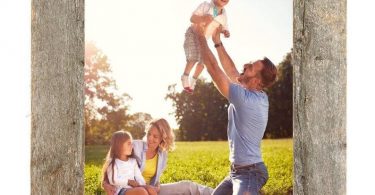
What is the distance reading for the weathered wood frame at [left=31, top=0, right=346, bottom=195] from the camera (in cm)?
485

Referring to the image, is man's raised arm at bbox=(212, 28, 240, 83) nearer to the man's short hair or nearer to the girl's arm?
the man's short hair

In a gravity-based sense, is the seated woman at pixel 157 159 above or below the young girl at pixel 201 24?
below

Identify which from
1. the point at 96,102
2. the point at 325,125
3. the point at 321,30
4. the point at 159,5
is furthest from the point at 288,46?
the point at 96,102

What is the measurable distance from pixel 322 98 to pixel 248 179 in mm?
774

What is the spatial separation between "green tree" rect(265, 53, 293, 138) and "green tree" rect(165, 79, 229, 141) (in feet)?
1.09

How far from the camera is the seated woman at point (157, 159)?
16.4 ft

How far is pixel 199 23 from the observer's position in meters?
5.01

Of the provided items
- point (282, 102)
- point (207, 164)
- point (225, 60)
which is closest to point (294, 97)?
point (282, 102)

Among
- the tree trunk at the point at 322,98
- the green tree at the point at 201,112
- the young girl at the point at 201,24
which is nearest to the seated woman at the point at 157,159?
the green tree at the point at 201,112

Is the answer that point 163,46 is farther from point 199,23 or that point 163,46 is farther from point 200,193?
point 200,193

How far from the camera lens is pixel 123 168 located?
196 inches

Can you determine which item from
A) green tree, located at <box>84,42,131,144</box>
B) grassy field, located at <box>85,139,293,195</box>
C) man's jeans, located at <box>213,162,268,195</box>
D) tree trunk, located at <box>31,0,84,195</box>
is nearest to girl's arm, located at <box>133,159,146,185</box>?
grassy field, located at <box>85,139,293,195</box>

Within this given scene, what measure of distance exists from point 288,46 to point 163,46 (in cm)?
90

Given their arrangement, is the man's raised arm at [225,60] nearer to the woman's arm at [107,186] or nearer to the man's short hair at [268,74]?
the man's short hair at [268,74]
